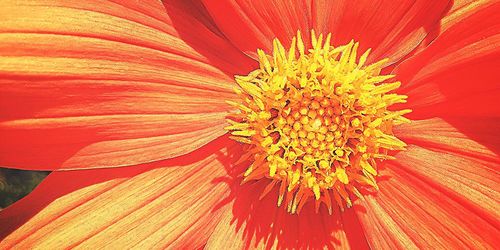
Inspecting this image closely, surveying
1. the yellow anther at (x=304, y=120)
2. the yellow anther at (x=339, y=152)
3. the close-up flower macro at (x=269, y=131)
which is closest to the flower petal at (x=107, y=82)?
the close-up flower macro at (x=269, y=131)

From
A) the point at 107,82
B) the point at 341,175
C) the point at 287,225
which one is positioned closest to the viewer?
the point at 107,82

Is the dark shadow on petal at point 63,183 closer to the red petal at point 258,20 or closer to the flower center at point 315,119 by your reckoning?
the flower center at point 315,119

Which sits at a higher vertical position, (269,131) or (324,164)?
(269,131)

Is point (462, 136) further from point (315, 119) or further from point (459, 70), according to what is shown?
point (315, 119)

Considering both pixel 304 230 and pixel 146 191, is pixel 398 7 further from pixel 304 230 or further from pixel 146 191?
pixel 146 191

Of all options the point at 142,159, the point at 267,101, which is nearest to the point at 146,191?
the point at 142,159

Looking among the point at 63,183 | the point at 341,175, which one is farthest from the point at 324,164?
the point at 63,183

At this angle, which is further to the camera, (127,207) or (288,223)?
(288,223)
